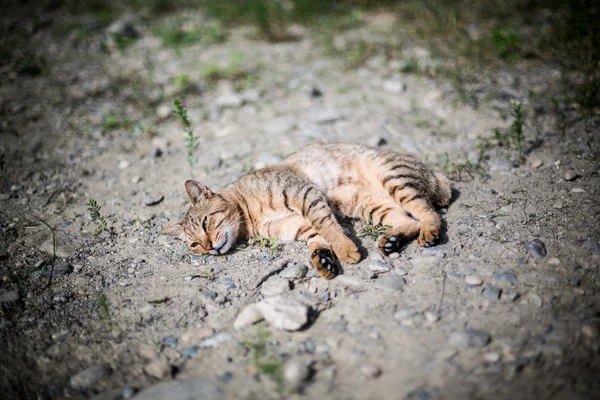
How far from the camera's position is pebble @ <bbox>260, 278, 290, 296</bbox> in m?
3.57

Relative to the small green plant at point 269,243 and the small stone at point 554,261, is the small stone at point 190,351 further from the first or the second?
the small stone at point 554,261

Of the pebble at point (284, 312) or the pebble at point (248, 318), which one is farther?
the pebble at point (248, 318)

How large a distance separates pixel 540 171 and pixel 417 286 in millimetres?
2408

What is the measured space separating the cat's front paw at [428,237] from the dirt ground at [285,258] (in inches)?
3.3

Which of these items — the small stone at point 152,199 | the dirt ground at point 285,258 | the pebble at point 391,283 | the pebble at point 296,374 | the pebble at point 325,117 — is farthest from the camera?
the pebble at point 325,117

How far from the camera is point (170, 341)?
3191mm

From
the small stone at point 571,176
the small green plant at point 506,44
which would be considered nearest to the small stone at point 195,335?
the small stone at point 571,176

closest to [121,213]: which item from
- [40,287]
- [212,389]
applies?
[40,287]

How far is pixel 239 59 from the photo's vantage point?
7754 mm

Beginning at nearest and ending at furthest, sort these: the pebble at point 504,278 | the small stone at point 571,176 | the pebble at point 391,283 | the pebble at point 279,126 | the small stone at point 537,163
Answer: the pebble at point 504,278
the pebble at point 391,283
the small stone at point 571,176
the small stone at point 537,163
the pebble at point 279,126

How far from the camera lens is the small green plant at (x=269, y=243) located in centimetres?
413

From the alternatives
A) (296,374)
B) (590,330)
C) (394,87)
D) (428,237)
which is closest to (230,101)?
(394,87)

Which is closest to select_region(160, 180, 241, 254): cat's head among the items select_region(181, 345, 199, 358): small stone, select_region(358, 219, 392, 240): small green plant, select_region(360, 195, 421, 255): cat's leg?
select_region(181, 345, 199, 358): small stone

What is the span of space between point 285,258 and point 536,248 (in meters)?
2.16
